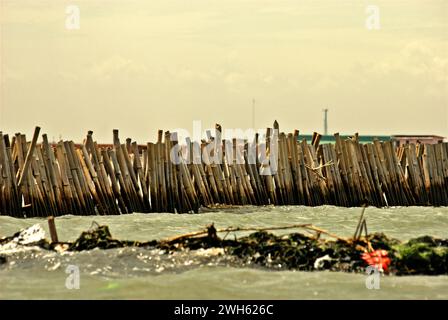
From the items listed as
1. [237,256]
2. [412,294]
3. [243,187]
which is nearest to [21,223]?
[243,187]

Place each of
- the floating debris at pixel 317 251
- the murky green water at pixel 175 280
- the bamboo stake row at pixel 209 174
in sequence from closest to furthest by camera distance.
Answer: the murky green water at pixel 175 280, the floating debris at pixel 317 251, the bamboo stake row at pixel 209 174

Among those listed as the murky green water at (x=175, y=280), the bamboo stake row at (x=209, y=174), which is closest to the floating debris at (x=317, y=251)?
the murky green water at (x=175, y=280)

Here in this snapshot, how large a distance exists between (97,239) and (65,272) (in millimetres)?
839

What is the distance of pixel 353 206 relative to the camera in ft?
64.8

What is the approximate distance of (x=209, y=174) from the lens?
18.8 meters

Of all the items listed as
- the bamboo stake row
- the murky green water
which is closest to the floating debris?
the murky green water

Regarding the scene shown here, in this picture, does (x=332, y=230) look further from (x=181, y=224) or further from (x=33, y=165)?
(x=33, y=165)

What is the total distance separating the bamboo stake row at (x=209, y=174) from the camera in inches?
683

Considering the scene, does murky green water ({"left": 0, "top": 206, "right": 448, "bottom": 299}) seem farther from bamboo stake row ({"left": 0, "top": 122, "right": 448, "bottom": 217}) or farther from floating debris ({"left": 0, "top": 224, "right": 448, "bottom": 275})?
bamboo stake row ({"left": 0, "top": 122, "right": 448, "bottom": 217})

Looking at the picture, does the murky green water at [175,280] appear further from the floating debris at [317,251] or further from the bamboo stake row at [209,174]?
the bamboo stake row at [209,174]

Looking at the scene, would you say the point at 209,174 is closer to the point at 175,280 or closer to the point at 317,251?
the point at 317,251

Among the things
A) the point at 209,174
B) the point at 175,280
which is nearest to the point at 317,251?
the point at 175,280
